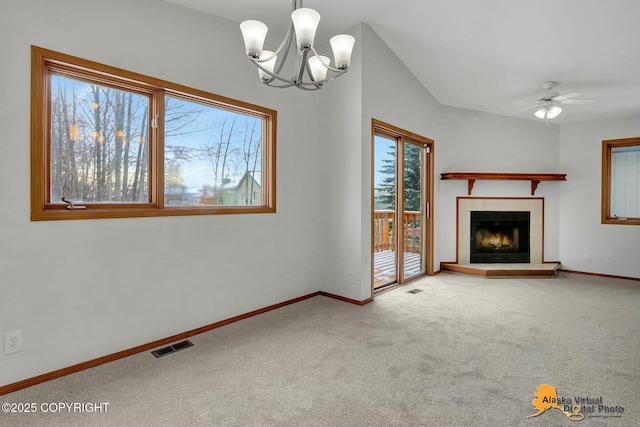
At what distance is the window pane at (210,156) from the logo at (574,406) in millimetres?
2815

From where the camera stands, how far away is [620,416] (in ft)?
6.01

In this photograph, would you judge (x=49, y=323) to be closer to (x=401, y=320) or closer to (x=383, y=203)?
(x=401, y=320)

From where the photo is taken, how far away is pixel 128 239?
251 cm

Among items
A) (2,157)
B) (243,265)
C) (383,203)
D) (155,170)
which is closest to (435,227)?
(383,203)

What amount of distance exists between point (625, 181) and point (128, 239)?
666 cm

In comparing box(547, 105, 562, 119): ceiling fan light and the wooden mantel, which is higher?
box(547, 105, 562, 119): ceiling fan light

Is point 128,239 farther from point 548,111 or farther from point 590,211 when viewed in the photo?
point 590,211

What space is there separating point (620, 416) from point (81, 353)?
3333 mm

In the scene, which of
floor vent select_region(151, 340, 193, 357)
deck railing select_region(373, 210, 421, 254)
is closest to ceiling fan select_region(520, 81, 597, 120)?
deck railing select_region(373, 210, 421, 254)

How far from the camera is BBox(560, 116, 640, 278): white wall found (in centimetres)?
500

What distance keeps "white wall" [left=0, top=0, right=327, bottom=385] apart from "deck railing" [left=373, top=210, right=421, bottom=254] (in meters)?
1.31

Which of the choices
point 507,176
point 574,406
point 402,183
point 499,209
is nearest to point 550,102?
point 507,176

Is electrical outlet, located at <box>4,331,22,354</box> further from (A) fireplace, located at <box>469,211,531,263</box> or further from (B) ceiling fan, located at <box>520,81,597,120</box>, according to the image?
(A) fireplace, located at <box>469,211,531,263</box>

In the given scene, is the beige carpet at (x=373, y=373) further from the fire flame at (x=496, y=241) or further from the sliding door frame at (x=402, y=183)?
the fire flame at (x=496, y=241)
